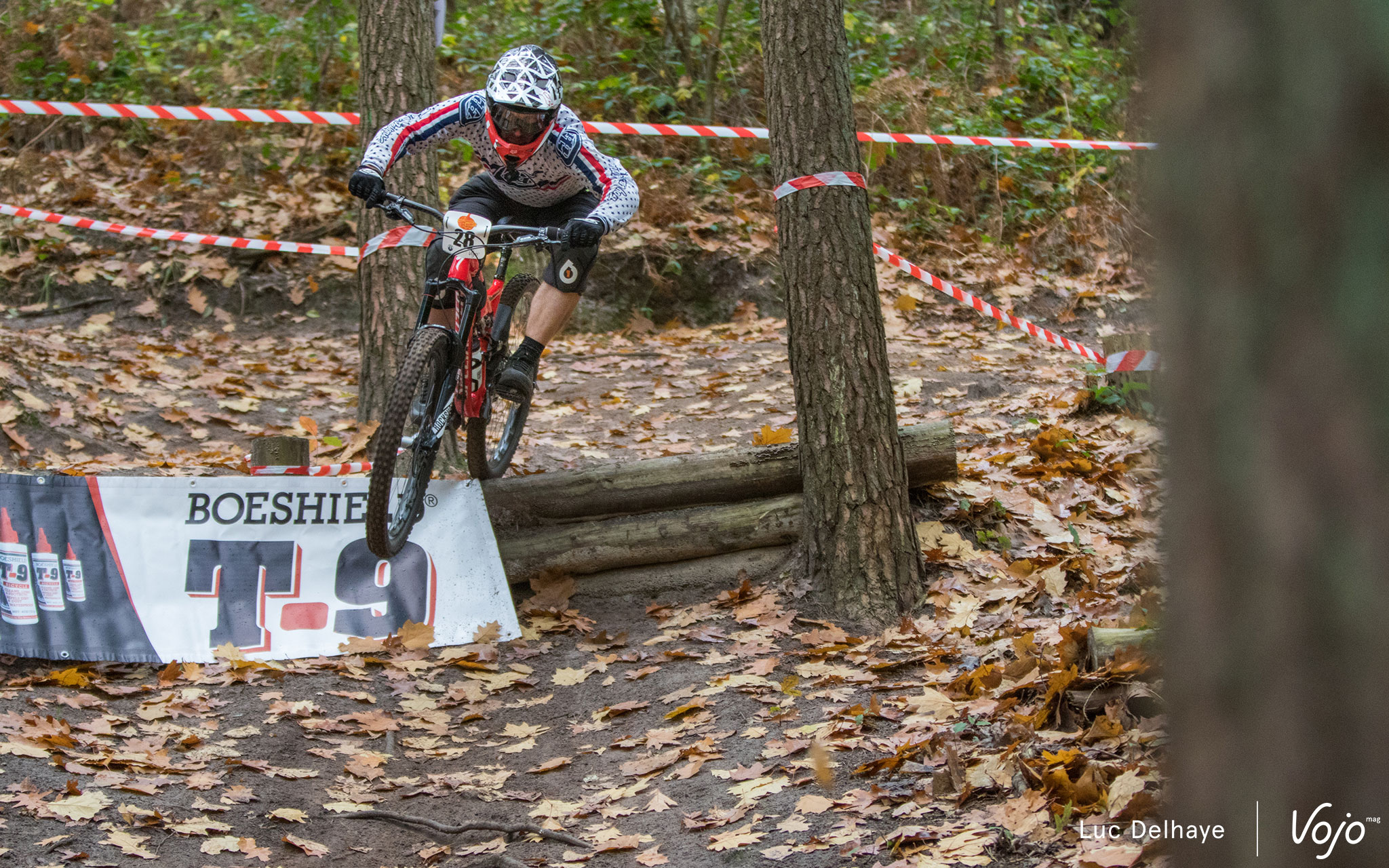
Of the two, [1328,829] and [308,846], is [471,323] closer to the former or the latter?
[308,846]

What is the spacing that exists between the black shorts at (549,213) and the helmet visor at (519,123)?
0.42m

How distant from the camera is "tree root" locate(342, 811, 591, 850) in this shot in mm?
3234

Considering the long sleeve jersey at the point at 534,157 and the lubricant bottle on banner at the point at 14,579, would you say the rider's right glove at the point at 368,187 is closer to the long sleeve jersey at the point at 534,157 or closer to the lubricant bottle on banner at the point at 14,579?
the long sleeve jersey at the point at 534,157

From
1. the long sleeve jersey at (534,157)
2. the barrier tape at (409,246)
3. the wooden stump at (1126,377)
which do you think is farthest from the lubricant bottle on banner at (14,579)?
the wooden stump at (1126,377)

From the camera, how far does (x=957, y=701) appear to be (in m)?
3.69

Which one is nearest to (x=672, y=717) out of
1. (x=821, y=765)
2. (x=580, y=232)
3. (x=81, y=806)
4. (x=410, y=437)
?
(x=821, y=765)

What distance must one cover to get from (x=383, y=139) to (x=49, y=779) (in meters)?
2.84

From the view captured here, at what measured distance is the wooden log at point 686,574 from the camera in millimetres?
5207

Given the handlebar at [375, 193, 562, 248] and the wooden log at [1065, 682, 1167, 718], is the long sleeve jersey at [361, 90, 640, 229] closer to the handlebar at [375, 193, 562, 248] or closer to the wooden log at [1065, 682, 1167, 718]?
the handlebar at [375, 193, 562, 248]

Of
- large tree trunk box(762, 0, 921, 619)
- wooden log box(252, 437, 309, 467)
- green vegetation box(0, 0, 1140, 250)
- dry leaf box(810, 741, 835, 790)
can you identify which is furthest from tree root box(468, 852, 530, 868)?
green vegetation box(0, 0, 1140, 250)

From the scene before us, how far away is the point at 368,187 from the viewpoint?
458 centimetres

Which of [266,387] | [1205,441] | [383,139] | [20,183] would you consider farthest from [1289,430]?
[20,183]

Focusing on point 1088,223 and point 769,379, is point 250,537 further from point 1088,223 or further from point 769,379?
point 1088,223

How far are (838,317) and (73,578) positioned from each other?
3447mm
